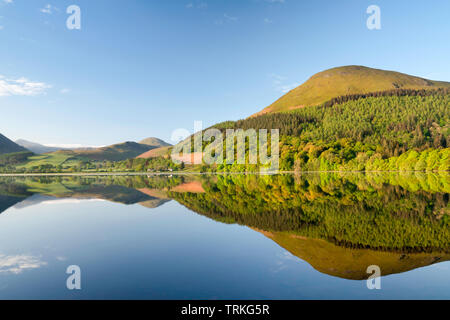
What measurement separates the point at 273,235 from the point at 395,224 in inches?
300

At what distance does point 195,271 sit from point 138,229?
926 cm

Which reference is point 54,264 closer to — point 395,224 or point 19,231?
point 19,231

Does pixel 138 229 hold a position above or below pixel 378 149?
below

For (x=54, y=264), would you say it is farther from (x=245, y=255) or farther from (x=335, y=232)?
(x=335, y=232)

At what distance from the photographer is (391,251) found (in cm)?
1209

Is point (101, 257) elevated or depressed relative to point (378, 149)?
depressed

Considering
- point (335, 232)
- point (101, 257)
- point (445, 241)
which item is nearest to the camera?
point (101, 257)

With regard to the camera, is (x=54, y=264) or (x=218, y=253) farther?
(x=218, y=253)

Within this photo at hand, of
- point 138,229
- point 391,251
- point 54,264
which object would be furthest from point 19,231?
point 391,251

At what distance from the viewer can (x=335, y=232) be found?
614 inches
